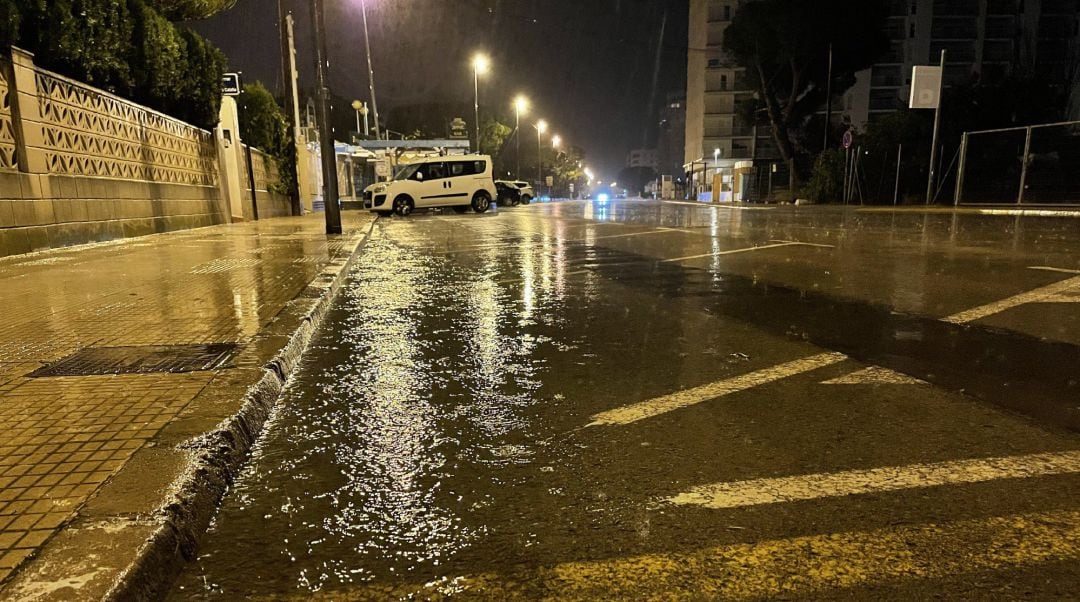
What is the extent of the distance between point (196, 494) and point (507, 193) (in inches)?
1405

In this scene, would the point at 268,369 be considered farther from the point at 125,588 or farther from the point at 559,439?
the point at 125,588

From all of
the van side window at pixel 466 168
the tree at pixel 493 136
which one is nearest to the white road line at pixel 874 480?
the van side window at pixel 466 168

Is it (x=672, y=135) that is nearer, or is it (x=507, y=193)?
(x=507, y=193)

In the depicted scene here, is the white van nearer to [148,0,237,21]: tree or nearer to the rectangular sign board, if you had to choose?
[148,0,237,21]: tree

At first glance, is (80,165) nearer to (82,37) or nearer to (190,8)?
(82,37)

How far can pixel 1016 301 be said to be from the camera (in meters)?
5.60

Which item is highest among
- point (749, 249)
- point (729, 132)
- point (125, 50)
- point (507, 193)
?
point (729, 132)

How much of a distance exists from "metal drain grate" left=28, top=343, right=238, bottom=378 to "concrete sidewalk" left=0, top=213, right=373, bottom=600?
0.01 meters

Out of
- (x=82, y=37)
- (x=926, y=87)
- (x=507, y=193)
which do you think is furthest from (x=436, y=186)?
(x=926, y=87)

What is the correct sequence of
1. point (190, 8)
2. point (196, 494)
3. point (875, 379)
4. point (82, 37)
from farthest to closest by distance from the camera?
point (190, 8)
point (82, 37)
point (875, 379)
point (196, 494)

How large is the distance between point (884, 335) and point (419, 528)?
3685mm

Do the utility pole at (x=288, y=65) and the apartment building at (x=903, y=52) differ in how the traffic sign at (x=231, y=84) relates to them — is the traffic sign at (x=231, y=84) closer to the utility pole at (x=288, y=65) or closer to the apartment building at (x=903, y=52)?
the utility pole at (x=288, y=65)

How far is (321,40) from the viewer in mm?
12039

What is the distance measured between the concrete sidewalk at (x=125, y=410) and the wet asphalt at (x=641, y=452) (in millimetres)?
170
